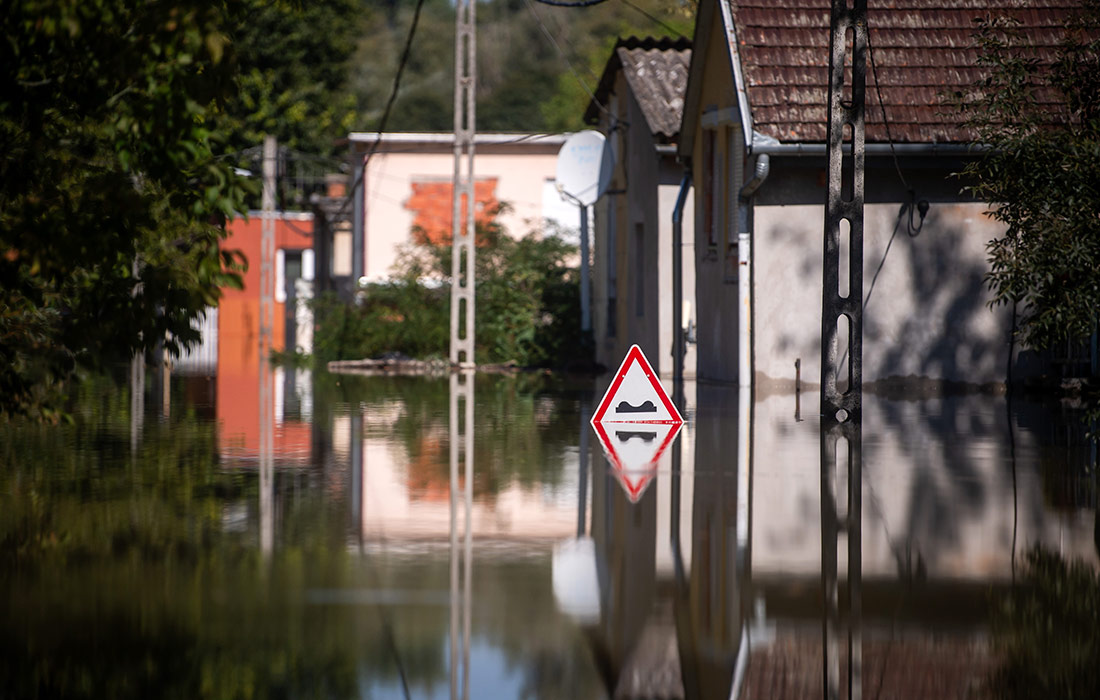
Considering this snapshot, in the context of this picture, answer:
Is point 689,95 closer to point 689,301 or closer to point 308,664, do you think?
point 689,301

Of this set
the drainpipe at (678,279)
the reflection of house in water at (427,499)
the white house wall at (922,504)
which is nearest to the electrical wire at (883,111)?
the drainpipe at (678,279)

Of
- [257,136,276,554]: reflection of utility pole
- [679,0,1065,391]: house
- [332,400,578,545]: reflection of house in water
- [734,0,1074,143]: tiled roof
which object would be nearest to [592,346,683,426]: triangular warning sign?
[332,400,578,545]: reflection of house in water

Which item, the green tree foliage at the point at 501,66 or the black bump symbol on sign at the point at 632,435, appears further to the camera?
the green tree foliage at the point at 501,66

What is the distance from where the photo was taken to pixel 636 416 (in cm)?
1678

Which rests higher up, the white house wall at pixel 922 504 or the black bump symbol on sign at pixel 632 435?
the black bump symbol on sign at pixel 632 435

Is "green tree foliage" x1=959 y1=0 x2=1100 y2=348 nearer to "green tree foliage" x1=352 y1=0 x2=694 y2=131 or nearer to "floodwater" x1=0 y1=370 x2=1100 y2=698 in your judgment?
"floodwater" x1=0 y1=370 x2=1100 y2=698

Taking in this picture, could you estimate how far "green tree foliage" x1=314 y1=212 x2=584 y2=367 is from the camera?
111ft

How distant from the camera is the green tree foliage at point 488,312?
33750mm

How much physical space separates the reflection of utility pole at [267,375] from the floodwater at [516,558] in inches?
3.3

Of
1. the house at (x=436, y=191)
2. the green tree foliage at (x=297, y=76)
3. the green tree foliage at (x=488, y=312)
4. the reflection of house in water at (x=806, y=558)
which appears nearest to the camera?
the reflection of house in water at (x=806, y=558)

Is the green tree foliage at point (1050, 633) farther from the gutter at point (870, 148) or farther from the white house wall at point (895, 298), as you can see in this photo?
the white house wall at point (895, 298)

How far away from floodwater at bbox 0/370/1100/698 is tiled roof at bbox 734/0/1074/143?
6.17 m

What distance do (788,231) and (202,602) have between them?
15788 mm

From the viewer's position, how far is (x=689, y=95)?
996 inches
